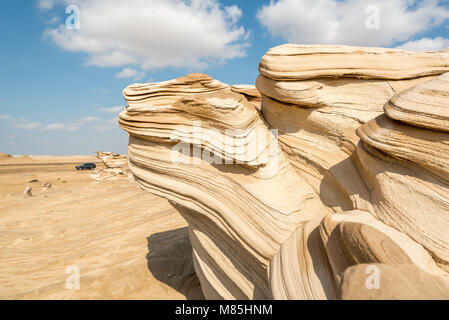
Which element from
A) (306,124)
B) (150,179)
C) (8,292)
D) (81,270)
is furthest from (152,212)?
(306,124)

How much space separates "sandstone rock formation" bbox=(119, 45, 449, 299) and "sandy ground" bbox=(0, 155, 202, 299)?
4.53 ft

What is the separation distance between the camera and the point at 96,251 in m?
6.14

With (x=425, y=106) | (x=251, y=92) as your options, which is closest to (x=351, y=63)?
(x=425, y=106)

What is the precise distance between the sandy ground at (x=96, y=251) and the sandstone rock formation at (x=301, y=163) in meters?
1.38

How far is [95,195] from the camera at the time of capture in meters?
12.8

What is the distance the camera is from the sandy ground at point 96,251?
4.44 metres

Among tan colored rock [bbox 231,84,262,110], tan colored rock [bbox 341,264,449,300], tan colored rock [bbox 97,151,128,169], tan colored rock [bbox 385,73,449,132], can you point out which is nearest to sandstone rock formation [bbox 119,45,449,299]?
tan colored rock [bbox 385,73,449,132]

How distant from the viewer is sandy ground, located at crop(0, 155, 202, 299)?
4.44 m

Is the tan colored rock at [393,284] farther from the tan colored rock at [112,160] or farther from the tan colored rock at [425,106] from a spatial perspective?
the tan colored rock at [112,160]

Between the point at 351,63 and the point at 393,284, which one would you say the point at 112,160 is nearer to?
the point at 351,63

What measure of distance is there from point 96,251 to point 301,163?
506 cm

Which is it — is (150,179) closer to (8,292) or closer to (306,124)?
(306,124)

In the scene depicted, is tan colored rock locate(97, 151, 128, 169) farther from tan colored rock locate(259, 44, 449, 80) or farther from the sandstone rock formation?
tan colored rock locate(259, 44, 449, 80)

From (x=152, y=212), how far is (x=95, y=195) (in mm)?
5210
